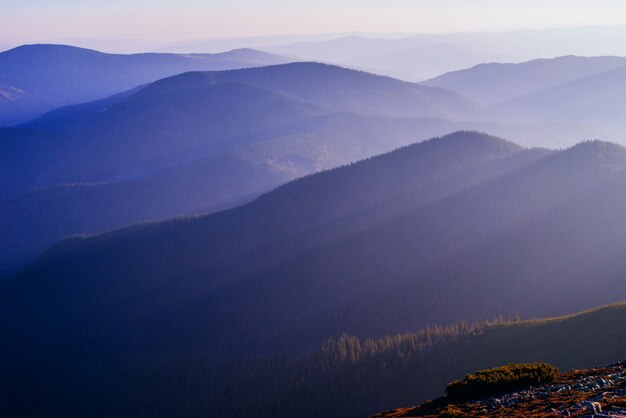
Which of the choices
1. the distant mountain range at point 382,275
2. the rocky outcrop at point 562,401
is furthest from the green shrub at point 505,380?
the distant mountain range at point 382,275

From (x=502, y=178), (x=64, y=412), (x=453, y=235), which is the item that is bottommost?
(x=64, y=412)

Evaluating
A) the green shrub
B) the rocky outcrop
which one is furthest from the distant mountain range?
the rocky outcrop

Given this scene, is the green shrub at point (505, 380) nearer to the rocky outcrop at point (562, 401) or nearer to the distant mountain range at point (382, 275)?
the rocky outcrop at point (562, 401)

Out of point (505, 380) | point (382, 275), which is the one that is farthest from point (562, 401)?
point (382, 275)

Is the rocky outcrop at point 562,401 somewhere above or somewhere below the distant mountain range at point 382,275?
above

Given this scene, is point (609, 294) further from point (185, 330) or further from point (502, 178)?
point (185, 330)

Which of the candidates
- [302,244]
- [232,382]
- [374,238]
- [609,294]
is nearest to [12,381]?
[232,382]
